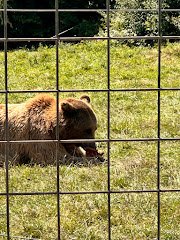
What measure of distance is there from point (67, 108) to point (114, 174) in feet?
3.77

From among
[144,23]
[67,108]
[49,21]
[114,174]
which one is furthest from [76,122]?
[49,21]

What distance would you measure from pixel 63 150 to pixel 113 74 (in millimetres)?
5219

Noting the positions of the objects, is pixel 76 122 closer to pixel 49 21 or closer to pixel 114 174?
pixel 114 174

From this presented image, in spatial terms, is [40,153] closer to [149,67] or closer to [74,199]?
[74,199]

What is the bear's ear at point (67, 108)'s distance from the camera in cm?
718

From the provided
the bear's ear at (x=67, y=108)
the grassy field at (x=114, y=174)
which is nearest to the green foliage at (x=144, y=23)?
the grassy field at (x=114, y=174)

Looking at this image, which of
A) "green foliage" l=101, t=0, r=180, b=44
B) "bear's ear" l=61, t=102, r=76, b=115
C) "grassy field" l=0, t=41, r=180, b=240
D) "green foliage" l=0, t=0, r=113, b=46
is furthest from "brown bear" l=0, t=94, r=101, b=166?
"green foliage" l=0, t=0, r=113, b=46

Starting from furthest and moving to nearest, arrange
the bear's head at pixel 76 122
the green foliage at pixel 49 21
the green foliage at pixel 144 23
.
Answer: the green foliage at pixel 49 21 < the green foliage at pixel 144 23 < the bear's head at pixel 76 122

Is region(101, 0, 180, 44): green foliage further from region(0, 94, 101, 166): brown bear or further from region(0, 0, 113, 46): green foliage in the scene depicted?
region(0, 94, 101, 166): brown bear

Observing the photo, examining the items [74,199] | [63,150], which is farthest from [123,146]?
[74,199]

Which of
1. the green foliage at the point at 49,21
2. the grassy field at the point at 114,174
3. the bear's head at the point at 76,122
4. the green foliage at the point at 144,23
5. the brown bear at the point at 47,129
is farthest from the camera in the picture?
the green foliage at the point at 49,21

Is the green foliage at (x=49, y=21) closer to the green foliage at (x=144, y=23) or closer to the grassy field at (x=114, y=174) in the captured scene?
the green foliage at (x=144, y=23)

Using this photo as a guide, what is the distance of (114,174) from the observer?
6441mm

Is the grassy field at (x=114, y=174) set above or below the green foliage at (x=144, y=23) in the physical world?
below
